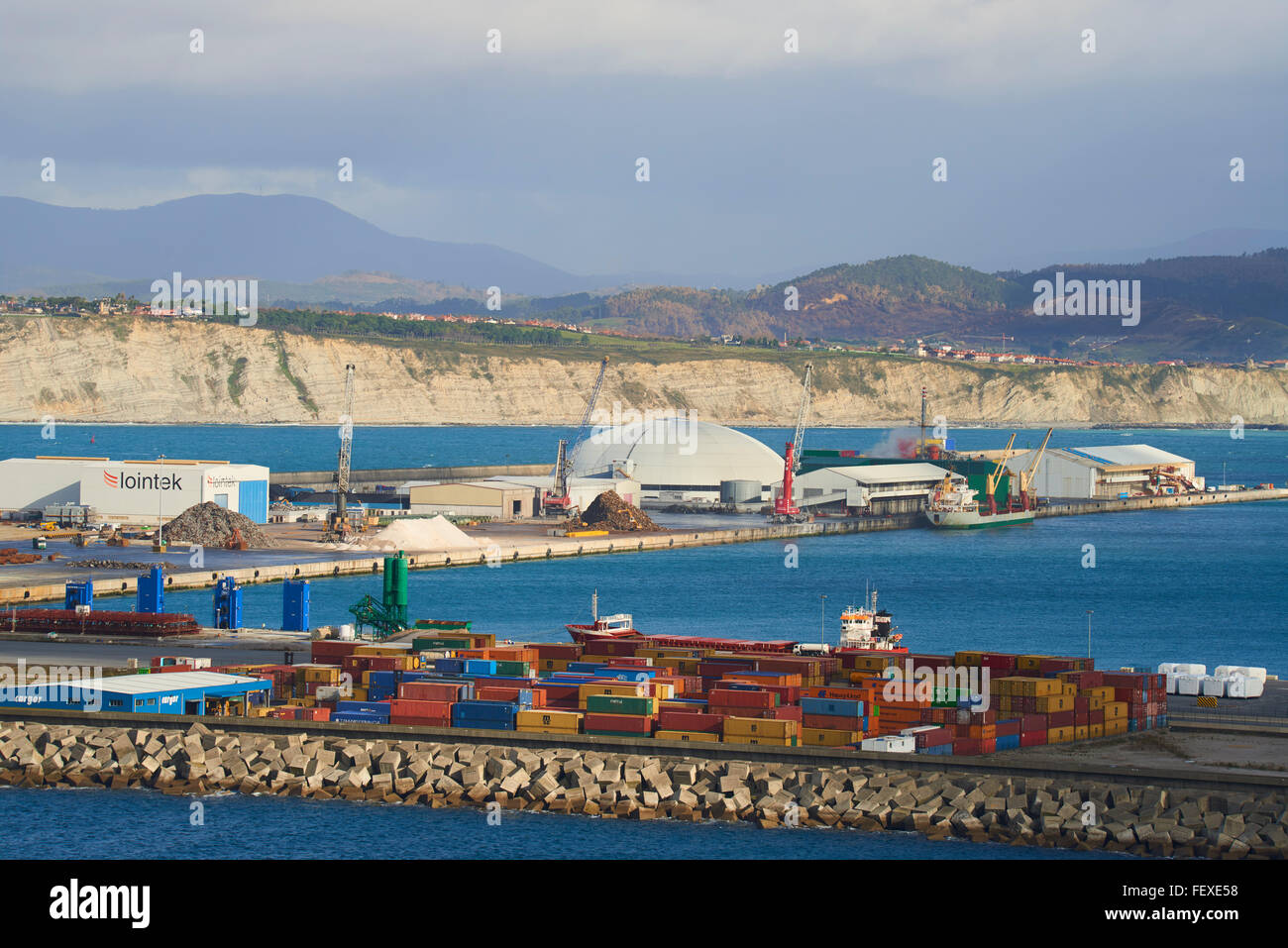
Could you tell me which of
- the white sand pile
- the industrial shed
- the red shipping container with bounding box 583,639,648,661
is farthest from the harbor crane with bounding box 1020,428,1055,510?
the red shipping container with bounding box 583,639,648,661

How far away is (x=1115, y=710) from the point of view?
136ft

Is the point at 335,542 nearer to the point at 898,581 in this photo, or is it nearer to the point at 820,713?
the point at 898,581

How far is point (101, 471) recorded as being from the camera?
3767 inches

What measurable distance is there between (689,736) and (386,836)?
7.18 meters

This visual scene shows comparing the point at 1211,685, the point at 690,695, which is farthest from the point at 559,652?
the point at 1211,685

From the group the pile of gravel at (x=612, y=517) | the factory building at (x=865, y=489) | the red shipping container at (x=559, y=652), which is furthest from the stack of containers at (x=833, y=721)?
the factory building at (x=865, y=489)

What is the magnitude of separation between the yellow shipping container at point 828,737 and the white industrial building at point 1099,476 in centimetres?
10141

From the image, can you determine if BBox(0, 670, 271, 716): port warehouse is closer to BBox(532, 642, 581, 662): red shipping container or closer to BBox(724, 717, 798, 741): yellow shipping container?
BBox(532, 642, 581, 662): red shipping container

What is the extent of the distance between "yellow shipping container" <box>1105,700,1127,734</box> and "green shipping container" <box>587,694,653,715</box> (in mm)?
10601

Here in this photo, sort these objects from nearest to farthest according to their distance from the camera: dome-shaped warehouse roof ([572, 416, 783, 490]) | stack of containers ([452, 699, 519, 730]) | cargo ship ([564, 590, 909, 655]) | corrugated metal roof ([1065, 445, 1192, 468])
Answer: stack of containers ([452, 699, 519, 730]), cargo ship ([564, 590, 909, 655]), dome-shaped warehouse roof ([572, 416, 783, 490]), corrugated metal roof ([1065, 445, 1192, 468])

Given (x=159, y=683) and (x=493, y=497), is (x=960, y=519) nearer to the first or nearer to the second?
(x=493, y=497)

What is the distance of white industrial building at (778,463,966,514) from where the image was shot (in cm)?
11931

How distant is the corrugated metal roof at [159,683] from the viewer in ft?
142

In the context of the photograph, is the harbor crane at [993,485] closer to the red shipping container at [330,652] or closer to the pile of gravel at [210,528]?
the pile of gravel at [210,528]
